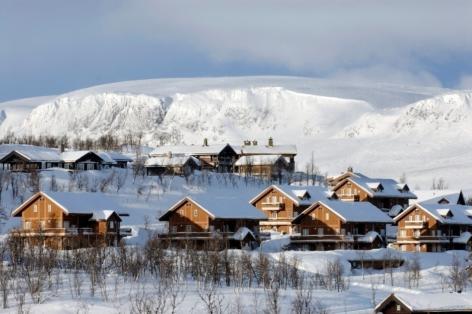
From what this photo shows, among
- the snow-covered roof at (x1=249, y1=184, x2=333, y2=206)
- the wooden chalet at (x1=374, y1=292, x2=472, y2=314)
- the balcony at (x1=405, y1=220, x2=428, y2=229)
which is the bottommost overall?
the wooden chalet at (x1=374, y1=292, x2=472, y2=314)

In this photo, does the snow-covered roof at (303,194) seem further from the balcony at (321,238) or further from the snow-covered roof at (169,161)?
the snow-covered roof at (169,161)

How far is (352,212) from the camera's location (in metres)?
87.3

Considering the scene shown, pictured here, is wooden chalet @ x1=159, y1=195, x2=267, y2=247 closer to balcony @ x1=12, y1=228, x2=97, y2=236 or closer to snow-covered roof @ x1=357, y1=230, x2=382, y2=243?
balcony @ x1=12, y1=228, x2=97, y2=236

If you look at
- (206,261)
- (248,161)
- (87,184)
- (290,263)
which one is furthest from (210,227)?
(248,161)

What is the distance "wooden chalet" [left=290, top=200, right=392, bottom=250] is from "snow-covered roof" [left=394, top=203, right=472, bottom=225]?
349 cm

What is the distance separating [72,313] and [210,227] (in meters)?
30.2

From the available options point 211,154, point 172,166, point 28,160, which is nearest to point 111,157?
point 172,166

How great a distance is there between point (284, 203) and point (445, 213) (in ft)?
48.3

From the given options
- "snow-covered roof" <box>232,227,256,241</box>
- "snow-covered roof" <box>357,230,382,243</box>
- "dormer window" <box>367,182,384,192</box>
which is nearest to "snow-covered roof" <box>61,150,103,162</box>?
"dormer window" <box>367,182,384,192</box>

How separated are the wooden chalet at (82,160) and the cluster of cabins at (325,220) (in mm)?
23873

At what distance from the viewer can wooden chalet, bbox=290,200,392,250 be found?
85750mm

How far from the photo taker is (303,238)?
286 ft

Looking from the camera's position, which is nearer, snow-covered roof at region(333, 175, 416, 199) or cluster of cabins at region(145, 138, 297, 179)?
snow-covered roof at region(333, 175, 416, 199)

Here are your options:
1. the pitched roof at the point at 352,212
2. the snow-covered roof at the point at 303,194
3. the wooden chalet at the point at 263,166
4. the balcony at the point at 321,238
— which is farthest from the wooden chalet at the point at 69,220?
the wooden chalet at the point at 263,166
